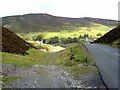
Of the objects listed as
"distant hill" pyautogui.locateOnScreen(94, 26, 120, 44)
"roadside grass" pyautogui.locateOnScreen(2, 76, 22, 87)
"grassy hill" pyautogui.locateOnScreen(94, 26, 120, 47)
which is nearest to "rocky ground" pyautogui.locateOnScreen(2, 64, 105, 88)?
"roadside grass" pyautogui.locateOnScreen(2, 76, 22, 87)

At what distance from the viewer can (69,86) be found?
24.0m

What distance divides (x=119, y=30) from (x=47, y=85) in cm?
8700

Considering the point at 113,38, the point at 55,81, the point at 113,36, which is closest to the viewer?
the point at 55,81

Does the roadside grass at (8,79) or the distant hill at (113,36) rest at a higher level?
the roadside grass at (8,79)

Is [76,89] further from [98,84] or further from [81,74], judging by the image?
[81,74]

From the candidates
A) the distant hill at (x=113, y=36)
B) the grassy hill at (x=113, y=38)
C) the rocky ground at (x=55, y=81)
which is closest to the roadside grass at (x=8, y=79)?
the rocky ground at (x=55, y=81)

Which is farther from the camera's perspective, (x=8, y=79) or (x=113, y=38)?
(x=113, y=38)

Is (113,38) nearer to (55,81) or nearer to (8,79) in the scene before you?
(8,79)

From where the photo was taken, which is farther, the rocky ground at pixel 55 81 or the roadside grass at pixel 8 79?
the roadside grass at pixel 8 79

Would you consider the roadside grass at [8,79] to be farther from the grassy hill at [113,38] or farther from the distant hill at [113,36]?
the distant hill at [113,36]

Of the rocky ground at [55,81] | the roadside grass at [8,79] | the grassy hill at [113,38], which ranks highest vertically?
the rocky ground at [55,81]

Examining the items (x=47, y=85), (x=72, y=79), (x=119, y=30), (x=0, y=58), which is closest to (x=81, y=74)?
(x=72, y=79)

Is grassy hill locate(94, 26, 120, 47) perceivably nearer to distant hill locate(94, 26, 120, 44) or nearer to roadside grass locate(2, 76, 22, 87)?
distant hill locate(94, 26, 120, 44)

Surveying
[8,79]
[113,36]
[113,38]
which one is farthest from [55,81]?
[113,36]
